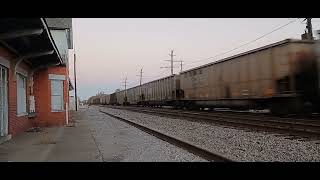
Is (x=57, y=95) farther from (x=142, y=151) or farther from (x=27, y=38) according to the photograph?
(x=142, y=151)

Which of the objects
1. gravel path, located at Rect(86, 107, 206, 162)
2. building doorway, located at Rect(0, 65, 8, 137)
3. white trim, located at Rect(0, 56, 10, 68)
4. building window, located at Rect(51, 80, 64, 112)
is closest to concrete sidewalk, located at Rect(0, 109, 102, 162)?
gravel path, located at Rect(86, 107, 206, 162)

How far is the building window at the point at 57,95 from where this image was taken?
72.2 ft

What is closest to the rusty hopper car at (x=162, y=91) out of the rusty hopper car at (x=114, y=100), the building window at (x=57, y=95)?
the building window at (x=57, y=95)

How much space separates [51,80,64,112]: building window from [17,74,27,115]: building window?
3394 millimetres

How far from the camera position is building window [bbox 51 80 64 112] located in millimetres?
22016

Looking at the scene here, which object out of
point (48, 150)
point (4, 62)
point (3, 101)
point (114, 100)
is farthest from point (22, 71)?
point (114, 100)

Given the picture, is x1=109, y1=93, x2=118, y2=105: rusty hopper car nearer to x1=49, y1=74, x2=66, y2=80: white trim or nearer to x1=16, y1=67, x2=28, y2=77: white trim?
x1=49, y1=74, x2=66, y2=80: white trim

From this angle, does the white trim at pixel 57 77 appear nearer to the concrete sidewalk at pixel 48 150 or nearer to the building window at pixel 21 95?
the building window at pixel 21 95

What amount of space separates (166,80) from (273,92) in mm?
23274

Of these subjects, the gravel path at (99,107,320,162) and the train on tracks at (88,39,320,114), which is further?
the train on tracks at (88,39,320,114)

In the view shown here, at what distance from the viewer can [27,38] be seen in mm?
13016
